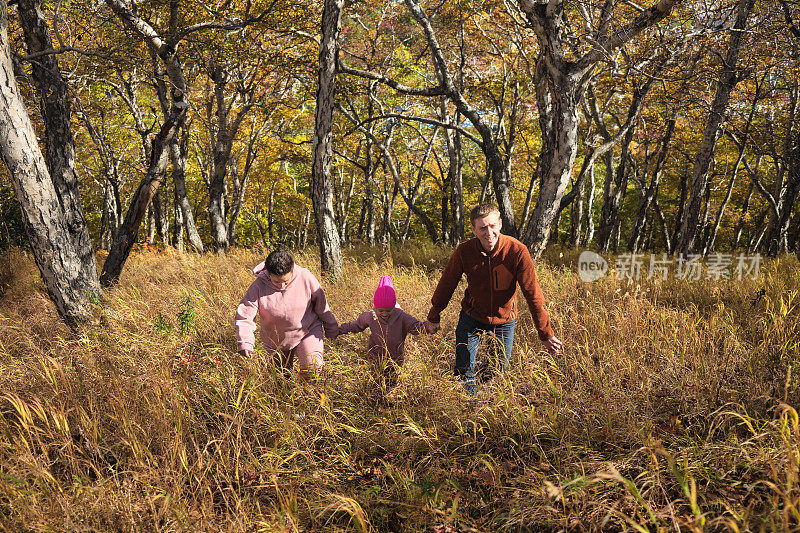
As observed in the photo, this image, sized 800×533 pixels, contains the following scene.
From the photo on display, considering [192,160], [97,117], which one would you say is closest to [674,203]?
[192,160]

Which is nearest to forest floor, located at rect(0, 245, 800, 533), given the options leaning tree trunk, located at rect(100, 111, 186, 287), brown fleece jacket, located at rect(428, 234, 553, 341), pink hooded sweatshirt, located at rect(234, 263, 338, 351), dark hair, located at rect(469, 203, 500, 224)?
pink hooded sweatshirt, located at rect(234, 263, 338, 351)

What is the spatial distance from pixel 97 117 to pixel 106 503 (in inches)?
744

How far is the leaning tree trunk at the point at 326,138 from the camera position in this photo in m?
6.52

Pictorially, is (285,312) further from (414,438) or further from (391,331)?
(414,438)

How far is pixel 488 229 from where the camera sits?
326 cm

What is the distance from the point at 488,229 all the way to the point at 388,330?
115 cm

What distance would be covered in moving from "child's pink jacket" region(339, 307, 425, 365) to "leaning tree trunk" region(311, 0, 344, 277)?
3.57m

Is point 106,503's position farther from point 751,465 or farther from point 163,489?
point 751,465

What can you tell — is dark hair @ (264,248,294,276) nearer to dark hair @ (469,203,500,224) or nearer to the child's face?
the child's face

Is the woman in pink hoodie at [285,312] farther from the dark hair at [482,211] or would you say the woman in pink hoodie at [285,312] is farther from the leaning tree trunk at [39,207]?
the leaning tree trunk at [39,207]

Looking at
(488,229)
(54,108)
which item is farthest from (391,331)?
(54,108)

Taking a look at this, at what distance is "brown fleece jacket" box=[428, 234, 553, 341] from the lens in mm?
3406

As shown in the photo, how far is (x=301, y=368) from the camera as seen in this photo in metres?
3.51

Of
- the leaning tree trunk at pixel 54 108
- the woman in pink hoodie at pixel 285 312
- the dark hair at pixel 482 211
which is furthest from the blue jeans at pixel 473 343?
→ the leaning tree trunk at pixel 54 108
